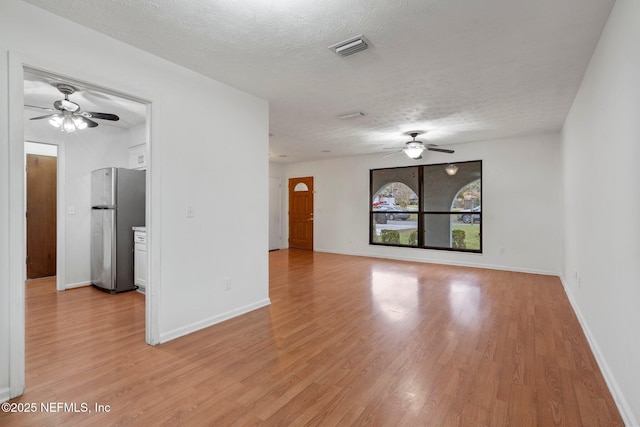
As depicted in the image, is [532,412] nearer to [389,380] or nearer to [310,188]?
[389,380]

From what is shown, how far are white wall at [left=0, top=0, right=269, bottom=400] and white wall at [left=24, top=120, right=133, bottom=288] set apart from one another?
2930 mm

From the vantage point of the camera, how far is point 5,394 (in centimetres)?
191

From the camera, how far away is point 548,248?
548 centimetres

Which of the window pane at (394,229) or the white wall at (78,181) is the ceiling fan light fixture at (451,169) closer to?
the window pane at (394,229)

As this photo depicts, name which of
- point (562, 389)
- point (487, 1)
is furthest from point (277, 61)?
point (562, 389)

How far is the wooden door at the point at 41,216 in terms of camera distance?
521cm

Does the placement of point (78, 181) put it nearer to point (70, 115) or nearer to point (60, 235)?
point (60, 235)

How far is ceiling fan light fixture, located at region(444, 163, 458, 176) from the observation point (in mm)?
6466

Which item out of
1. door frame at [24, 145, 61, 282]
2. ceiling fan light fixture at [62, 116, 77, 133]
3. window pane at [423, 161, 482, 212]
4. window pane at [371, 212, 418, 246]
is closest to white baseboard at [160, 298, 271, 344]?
ceiling fan light fixture at [62, 116, 77, 133]

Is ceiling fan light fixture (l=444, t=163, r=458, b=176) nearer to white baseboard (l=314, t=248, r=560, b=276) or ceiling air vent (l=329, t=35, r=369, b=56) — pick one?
white baseboard (l=314, t=248, r=560, b=276)

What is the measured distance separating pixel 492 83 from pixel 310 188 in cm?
585

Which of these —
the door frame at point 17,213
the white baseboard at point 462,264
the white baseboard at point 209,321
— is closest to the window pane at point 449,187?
the white baseboard at point 462,264

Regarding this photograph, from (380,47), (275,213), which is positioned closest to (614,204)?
(380,47)

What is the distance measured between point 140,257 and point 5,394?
2.56 m
